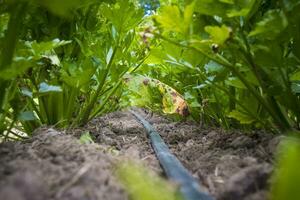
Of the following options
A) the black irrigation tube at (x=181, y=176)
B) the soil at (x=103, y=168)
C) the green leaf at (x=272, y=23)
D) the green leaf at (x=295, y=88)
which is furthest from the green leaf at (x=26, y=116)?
the green leaf at (x=295, y=88)

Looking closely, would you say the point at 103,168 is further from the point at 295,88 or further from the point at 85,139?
the point at 295,88

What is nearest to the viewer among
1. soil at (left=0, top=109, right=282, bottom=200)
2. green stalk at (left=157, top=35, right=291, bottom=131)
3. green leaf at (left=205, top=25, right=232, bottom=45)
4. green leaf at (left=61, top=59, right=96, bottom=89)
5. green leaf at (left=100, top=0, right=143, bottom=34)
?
soil at (left=0, top=109, right=282, bottom=200)

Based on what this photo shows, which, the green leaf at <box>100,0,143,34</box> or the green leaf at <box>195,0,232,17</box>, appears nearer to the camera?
the green leaf at <box>195,0,232,17</box>

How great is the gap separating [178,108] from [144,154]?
607mm

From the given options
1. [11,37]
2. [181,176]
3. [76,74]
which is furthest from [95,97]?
[181,176]

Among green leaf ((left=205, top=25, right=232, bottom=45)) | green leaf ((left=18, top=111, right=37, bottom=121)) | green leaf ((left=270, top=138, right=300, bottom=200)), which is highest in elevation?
green leaf ((left=205, top=25, right=232, bottom=45))

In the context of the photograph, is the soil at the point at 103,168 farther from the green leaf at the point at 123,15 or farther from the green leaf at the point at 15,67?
the green leaf at the point at 123,15

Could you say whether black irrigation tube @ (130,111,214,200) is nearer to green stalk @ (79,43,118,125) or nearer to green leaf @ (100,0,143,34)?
green stalk @ (79,43,118,125)

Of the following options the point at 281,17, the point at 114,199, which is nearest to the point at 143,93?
the point at 281,17

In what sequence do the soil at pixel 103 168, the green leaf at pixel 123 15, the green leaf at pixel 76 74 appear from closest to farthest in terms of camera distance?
the soil at pixel 103 168
the green leaf at pixel 76 74
the green leaf at pixel 123 15

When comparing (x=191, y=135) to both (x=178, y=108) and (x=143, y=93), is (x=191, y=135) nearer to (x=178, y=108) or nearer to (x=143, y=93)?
(x=178, y=108)

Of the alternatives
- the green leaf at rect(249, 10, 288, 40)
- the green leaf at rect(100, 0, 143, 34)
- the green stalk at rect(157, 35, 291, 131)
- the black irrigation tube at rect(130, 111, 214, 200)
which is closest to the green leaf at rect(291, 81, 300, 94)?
the green stalk at rect(157, 35, 291, 131)

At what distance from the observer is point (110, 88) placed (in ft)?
6.38

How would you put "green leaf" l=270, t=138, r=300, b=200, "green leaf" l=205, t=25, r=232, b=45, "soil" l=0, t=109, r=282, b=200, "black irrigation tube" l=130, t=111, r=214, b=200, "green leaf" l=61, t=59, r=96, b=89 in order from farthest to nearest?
"green leaf" l=61, t=59, r=96, b=89
"green leaf" l=205, t=25, r=232, b=45
"black irrigation tube" l=130, t=111, r=214, b=200
"soil" l=0, t=109, r=282, b=200
"green leaf" l=270, t=138, r=300, b=200
